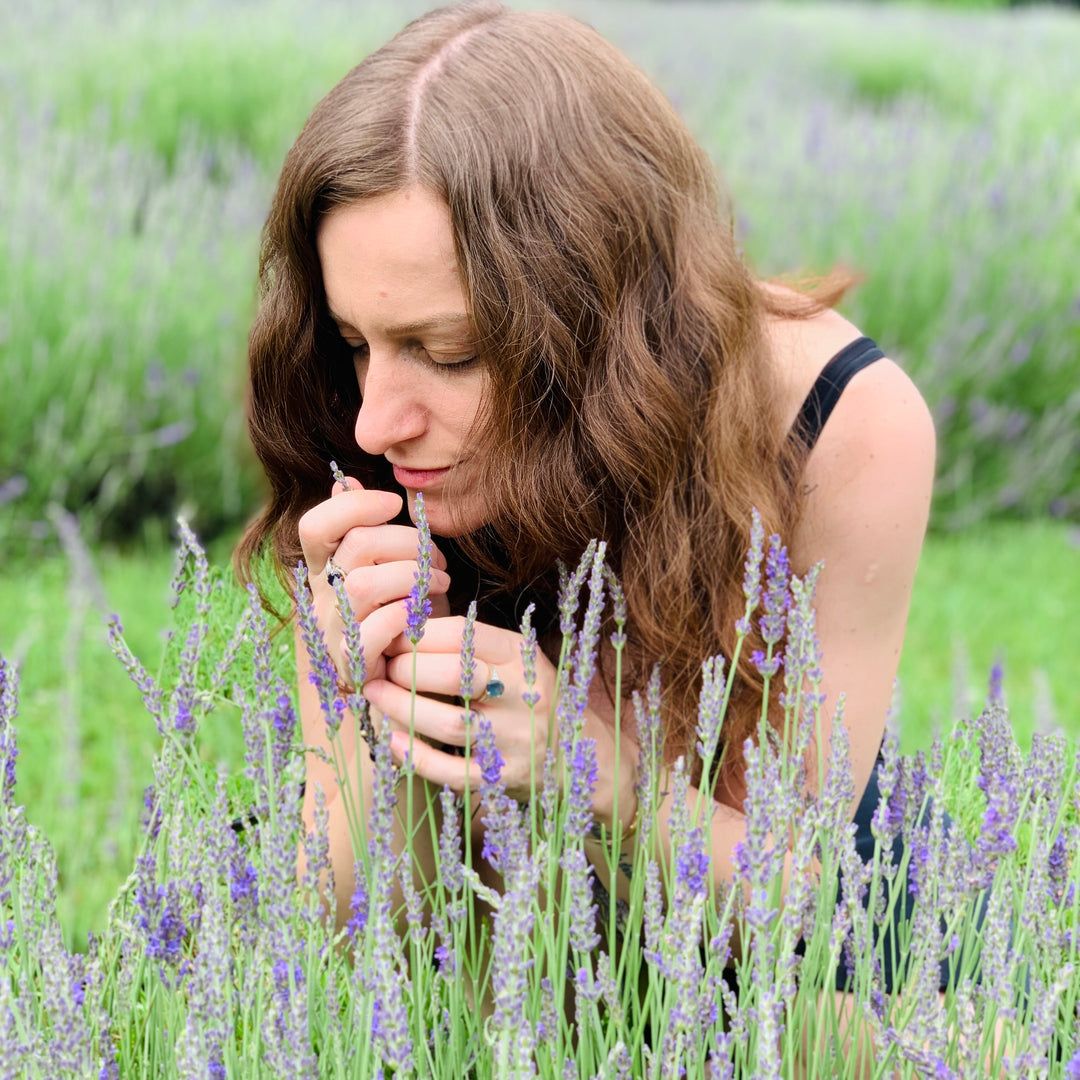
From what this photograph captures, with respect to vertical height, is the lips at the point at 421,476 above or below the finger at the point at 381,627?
above

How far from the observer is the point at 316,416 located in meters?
1.90

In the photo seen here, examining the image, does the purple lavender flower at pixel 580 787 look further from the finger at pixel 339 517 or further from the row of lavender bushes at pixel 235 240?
the row of lavender bushes at pixel 235 240

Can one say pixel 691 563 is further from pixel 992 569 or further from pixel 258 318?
pixel 992 569

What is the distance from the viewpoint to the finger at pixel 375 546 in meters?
1.55

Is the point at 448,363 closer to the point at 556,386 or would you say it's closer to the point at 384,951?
the point at 556,386

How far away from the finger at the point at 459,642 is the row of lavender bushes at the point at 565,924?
175mm

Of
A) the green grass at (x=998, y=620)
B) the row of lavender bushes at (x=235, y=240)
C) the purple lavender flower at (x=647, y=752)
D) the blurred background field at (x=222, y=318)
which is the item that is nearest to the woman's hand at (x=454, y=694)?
the purple lavender flower at (x=647, y=752)

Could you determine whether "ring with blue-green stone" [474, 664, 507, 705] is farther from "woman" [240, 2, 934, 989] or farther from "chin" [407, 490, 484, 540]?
"chin" [407, 490, 484, 540]

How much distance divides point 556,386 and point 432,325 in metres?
0.21

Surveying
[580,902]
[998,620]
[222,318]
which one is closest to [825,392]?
[580,902]

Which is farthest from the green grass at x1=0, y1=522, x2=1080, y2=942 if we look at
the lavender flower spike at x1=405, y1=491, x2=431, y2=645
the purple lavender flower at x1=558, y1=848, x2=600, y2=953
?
the purple lavender flower at x1=558, y1=848, x2=600, y2=953

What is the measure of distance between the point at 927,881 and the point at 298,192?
1092mm

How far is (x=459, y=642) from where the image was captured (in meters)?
1.45

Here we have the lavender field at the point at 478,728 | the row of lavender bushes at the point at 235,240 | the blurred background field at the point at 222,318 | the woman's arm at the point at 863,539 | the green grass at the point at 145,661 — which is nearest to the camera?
the lavender field at the point at 478,728
